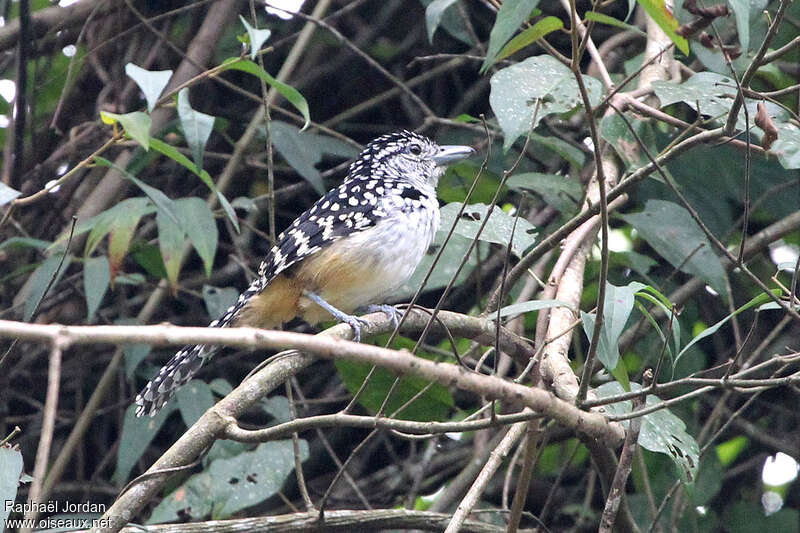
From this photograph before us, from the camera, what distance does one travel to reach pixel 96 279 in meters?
3.70

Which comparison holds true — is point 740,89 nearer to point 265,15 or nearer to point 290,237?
point 290,237

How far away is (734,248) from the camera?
4395 mm

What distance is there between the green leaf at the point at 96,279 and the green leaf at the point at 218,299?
550 millimetres

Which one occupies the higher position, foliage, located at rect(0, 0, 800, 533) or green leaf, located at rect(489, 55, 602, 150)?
green leaf, located at rect(489, 55, 602, 150)

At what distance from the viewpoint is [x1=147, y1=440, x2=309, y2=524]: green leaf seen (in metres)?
3.31

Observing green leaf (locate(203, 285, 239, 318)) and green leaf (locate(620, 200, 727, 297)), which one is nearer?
green leaf (locate(620, 200, 727, 297))

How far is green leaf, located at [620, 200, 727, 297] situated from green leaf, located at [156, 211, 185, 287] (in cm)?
164

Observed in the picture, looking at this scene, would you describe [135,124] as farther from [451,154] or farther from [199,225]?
[451,154]

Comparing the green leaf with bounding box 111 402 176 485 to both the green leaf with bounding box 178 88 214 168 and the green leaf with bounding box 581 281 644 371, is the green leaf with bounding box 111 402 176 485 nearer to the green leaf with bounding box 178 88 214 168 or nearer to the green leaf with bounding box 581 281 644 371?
the green leaf with bounding box 178 88 214 168

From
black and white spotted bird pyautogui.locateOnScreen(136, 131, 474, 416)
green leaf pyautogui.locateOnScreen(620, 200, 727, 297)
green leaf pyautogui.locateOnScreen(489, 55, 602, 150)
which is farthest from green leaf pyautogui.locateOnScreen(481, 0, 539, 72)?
black and white spotted bird pyautogui.locateOnScreen(136, 131, 474, 416)

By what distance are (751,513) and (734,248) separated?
118 centimetres

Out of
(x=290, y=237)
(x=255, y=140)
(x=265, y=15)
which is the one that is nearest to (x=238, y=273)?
(x=255, y=140)

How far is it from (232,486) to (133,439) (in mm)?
630

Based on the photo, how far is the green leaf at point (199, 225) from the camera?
3457 millimetres
